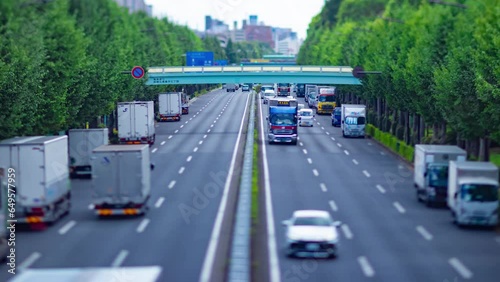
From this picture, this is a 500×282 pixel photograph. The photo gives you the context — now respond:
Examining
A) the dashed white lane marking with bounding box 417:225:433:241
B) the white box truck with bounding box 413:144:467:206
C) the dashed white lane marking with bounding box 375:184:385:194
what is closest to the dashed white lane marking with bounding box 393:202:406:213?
the white box truck with bounding box 413:144:467:206

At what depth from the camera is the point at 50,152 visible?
121 ft

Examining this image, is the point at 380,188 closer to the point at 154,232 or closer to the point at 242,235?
the point at 242,235

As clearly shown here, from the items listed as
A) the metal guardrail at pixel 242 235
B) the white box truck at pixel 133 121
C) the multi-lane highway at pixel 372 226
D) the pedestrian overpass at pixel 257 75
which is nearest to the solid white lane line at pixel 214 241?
the metal guardrail at pixel 242 235

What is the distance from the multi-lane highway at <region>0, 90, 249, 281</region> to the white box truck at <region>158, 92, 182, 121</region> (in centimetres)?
4353

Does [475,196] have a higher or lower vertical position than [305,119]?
higher

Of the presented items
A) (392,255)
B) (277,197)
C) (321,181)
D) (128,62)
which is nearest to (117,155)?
(277,197)

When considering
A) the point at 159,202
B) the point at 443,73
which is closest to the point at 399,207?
the point at 159,202

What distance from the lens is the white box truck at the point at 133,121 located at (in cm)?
6950

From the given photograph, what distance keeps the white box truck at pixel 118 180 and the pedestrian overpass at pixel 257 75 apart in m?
64.9

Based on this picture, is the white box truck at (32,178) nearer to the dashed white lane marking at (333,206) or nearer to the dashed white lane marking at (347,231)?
the dashed white lane marking at (347,231)

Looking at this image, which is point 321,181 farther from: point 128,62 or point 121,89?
point 128,62

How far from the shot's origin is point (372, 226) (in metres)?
36.6

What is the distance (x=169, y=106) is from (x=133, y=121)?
35.7 m

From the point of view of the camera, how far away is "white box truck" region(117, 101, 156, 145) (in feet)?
228
